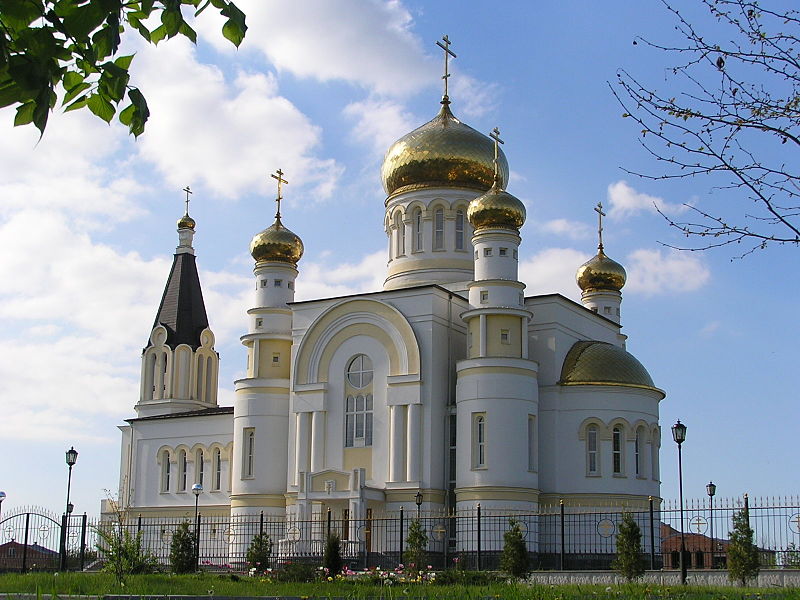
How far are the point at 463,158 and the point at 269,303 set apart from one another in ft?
23.0

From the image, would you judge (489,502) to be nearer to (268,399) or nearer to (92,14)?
(268,399)

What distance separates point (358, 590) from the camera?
8.89 metres

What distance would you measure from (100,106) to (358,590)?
5.22m

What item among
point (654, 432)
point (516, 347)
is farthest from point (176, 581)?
point (654, 432)

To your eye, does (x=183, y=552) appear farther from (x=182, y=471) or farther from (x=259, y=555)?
(x=182, y=471)

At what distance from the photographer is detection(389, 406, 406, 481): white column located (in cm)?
2656

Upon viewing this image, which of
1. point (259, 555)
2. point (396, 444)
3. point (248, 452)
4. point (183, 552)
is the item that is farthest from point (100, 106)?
point (248, 452)

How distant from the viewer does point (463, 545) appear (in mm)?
25328

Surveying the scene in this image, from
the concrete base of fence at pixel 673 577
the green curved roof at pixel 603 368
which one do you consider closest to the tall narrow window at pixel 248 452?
the green curved roof at pixel 603 368

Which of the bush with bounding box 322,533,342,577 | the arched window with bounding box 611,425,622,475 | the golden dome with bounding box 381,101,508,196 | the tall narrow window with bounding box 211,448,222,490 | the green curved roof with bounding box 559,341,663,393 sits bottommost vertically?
the bush with bounding box 322,533,342,577

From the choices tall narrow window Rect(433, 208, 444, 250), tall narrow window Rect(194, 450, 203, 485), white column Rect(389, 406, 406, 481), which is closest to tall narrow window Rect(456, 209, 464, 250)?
tall narrow window Rect(433, 208, 444, 250)

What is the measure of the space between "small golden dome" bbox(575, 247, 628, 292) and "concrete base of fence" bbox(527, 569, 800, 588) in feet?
50.3

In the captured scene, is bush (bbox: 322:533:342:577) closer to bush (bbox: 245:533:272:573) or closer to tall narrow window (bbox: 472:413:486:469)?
bush (bbox: 245:533:272:573)

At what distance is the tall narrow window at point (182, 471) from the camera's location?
33188 millimetres
